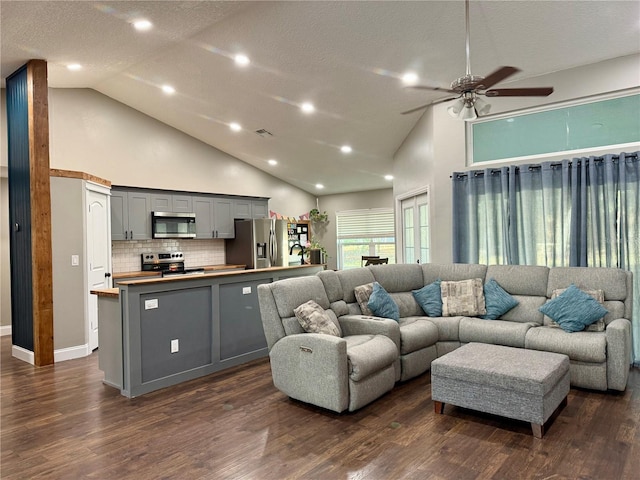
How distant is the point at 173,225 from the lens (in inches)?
287

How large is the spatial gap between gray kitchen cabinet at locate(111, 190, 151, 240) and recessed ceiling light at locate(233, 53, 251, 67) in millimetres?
3046

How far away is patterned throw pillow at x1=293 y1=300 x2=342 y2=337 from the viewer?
3490 mm

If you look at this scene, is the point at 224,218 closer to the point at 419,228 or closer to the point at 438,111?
the point at 419,228

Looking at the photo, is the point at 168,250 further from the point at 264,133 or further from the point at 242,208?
the point at 264,133

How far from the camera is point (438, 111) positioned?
5.52 m

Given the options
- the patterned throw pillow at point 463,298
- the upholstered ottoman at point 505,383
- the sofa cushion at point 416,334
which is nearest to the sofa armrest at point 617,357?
the upholstered ottoman at point 505,383

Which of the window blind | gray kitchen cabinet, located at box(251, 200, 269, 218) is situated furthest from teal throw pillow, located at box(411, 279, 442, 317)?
the window blind

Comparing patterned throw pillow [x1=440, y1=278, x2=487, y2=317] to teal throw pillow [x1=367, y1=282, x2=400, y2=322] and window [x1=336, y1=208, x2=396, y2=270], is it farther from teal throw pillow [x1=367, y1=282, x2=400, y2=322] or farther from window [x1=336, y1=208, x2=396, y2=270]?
window [x1=336, y1=208, x2=396, y2=270]

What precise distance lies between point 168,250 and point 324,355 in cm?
528

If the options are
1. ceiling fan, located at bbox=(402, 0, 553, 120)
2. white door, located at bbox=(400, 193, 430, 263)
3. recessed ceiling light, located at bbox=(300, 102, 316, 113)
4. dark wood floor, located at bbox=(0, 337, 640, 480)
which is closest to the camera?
dark wood floor, located at bbox=(0, 337, 640, 480)

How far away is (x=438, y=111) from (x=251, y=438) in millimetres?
4505

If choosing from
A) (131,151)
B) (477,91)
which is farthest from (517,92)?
(131,151)

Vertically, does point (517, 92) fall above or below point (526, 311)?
above

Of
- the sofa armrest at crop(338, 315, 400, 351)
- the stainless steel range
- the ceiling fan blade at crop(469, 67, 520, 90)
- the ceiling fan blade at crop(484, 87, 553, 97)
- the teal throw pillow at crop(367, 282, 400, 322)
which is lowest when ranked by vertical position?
the sofa armrest at crop(338, 315, 400, 351)
